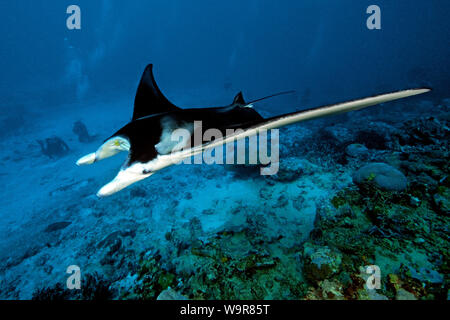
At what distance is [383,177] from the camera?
274cm

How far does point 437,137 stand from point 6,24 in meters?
89.0

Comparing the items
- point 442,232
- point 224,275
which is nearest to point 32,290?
Result: point 224,275

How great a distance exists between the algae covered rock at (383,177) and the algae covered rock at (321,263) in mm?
1505

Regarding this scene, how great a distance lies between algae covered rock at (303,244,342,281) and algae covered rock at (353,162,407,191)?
150cm

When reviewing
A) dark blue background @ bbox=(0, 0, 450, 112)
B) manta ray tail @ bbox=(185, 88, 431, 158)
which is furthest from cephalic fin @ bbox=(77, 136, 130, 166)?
dark blue background @ bbox=(0, 0, 450, 112)

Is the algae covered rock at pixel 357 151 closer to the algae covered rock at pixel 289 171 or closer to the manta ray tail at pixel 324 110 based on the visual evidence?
the algae covered rock at pixel 289 171

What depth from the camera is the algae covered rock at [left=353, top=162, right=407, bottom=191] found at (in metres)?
2.61

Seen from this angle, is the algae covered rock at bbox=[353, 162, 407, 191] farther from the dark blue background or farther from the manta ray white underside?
the dark blue background

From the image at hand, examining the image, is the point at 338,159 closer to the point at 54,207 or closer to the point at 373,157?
the point at 373,157

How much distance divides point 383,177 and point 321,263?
1.85 meters

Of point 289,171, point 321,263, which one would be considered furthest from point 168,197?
point 321,263

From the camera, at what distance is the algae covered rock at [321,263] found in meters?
1.80
